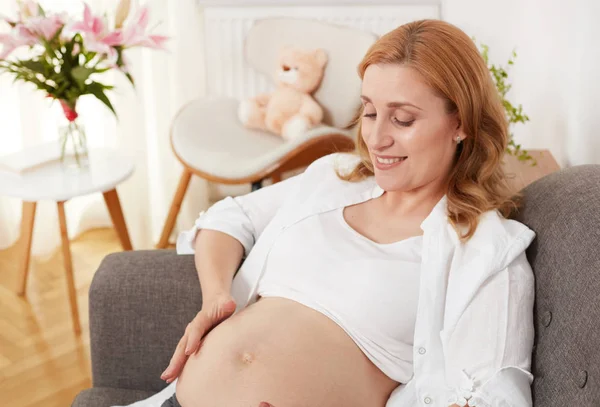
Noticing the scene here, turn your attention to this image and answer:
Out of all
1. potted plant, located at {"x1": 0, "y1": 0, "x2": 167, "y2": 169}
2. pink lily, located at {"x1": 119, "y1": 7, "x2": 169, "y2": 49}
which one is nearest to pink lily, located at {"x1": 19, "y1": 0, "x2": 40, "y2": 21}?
potted plant, located at {"x1": 0, "y1": 0, "x2": 167, "y2": 169}

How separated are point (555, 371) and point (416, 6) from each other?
7.65 feet

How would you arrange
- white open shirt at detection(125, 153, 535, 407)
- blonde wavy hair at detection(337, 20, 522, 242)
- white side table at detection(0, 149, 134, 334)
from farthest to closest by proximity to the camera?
white side table at detection(0, 149, 134, 334), blonde wavy hair at detection(337, 20, 522, 242), white open shirt at detection(125, 153, 535, 407)

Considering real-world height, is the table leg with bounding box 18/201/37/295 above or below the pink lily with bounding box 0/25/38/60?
below

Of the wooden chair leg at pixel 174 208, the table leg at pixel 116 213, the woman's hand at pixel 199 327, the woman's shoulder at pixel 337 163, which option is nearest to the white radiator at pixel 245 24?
the wooden chair leg at pixel 174 208

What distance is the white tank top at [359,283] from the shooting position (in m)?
1.30

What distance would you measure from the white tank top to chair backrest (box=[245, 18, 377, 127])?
5.17 ft

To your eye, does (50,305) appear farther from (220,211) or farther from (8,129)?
(220,211)

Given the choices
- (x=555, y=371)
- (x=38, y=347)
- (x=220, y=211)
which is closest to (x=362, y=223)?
(x=220, y=211)

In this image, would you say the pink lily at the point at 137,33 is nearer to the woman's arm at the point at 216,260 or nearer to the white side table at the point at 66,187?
the white side table at the point at 66,187

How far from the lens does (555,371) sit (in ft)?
3.67

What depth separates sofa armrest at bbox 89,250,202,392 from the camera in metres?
Result: 1.50

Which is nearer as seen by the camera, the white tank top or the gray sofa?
the gray sofa

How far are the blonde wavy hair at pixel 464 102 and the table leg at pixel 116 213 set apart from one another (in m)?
1.45

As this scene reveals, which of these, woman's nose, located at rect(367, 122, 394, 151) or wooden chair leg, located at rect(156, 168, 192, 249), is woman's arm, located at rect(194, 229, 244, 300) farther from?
wooden chair leg, located at rect(156, 168, 192, 249)
